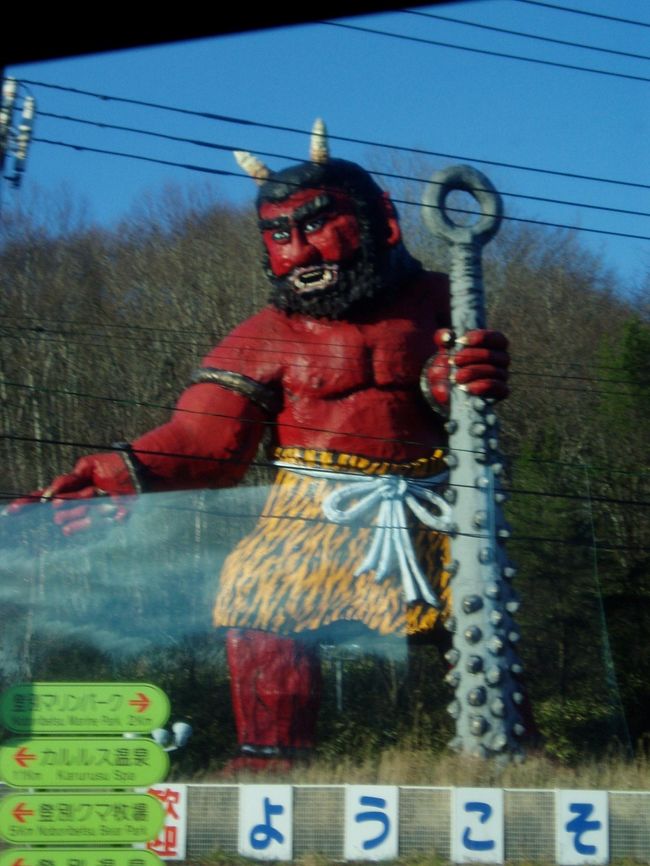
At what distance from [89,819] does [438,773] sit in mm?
3214

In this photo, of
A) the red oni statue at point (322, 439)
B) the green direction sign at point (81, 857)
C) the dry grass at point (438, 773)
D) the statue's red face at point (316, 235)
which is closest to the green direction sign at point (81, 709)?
the green direction sign at point (81, 857)

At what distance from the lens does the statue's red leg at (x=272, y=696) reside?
1051 centimetres

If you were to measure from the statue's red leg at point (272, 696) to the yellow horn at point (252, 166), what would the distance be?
3.72 meters

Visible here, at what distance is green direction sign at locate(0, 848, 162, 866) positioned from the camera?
7.82m

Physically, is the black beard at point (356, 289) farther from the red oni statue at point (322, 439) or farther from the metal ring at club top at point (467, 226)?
the metal ring at club top at point (467, 226)

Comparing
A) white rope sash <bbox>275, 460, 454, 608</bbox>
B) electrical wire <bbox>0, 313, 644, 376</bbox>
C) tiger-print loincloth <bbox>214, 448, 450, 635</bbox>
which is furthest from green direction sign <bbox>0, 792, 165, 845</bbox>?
electrical wire <bbox>0, 313, 644, 376</bbox>

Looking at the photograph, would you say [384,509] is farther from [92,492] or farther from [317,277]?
[92,492]

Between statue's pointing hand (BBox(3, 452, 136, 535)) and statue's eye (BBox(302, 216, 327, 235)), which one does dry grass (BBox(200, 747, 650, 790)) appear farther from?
statue's eye (BBox(302, 216, 327, 235))

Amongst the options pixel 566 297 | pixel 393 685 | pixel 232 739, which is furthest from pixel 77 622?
pixel 566 297

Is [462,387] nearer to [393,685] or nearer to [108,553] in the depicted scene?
[393,685]

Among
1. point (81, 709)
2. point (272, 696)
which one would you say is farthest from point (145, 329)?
point (81, 709)

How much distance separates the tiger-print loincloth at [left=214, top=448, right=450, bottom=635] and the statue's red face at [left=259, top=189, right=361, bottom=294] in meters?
1.42

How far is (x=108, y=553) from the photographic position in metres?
11.5

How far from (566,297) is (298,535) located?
8.06 metres
